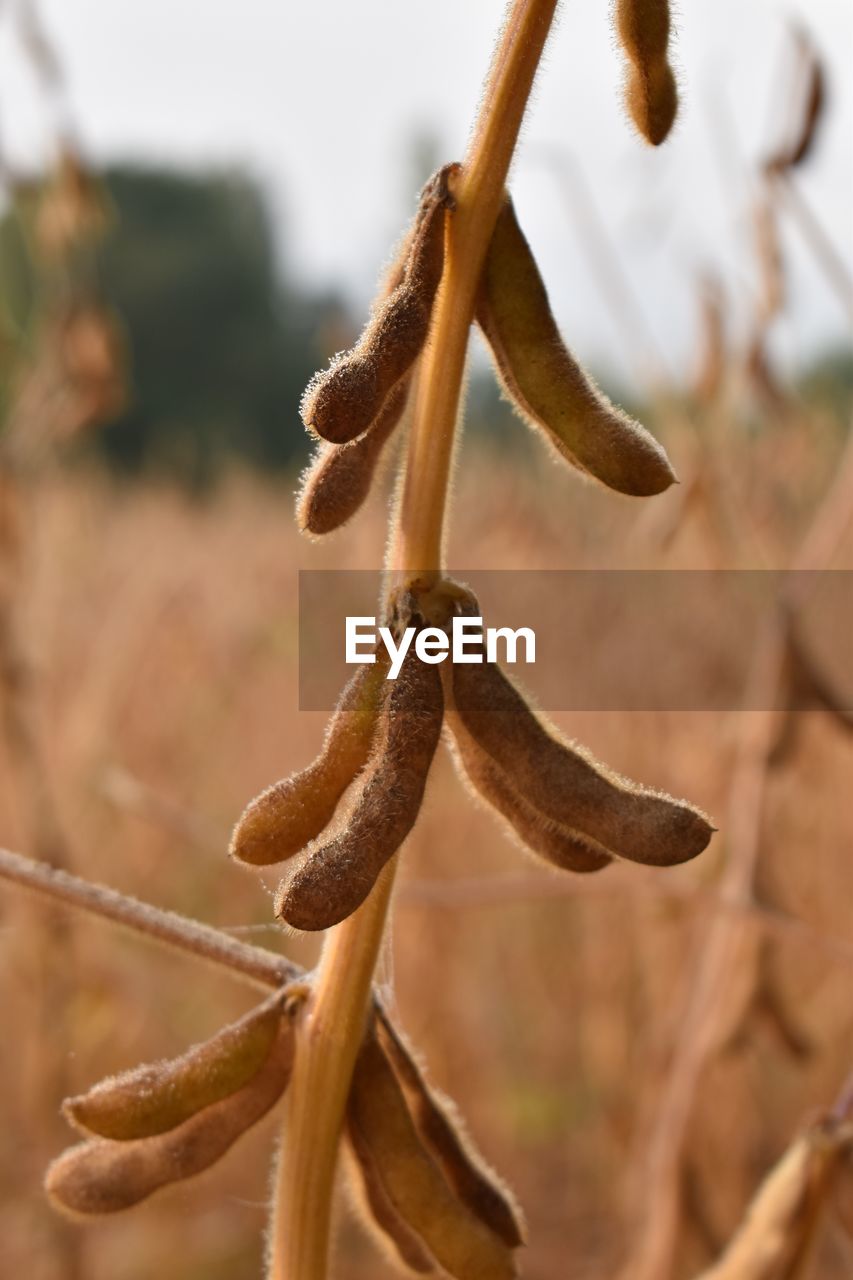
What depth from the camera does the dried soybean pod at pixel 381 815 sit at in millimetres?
314

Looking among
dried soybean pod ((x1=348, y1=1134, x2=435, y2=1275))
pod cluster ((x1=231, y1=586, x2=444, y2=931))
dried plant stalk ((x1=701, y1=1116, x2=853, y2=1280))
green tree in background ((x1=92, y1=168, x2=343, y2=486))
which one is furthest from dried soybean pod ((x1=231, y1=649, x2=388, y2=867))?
green tree in background ((x1=92, y1=168, x2=343, y2=486))

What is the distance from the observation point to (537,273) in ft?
1.16

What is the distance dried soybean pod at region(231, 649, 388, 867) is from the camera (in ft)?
1.14

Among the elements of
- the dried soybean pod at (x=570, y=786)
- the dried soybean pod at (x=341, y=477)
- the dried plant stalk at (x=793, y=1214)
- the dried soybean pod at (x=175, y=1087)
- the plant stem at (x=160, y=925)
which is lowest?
the dried plant stalk at (x=793, y=1214)

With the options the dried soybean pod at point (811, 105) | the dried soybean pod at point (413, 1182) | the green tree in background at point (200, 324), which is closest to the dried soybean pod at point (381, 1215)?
the dried soybean pod at point (413, 1182)

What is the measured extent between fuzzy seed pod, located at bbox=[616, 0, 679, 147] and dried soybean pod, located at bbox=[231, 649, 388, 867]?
157mm

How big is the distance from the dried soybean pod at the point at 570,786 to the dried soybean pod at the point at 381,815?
12mm

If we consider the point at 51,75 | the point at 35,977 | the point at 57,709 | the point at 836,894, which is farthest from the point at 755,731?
the point at 57,709

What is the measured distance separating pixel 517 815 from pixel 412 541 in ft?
0.25

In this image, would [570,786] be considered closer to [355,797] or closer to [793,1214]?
[355,797]

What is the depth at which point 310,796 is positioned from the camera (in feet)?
1.15

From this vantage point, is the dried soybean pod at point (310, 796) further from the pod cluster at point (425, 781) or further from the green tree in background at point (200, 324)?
the green tree in background at point (200, 324)

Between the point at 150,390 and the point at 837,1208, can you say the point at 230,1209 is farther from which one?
the point at 150,390

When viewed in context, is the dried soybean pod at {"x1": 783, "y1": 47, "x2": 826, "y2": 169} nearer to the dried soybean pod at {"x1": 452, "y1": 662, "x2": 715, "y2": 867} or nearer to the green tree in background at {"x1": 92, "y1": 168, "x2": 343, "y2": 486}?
the dried soybean pod at {"x1": 452, "y1": 662, "x2": 715, "y2": 867}
